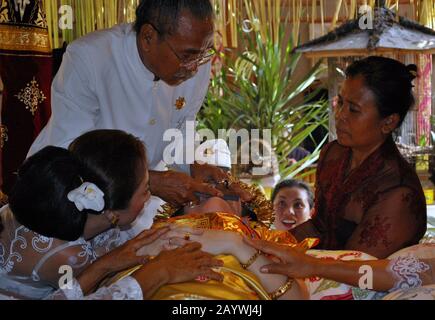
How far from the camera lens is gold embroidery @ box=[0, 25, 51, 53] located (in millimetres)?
3586

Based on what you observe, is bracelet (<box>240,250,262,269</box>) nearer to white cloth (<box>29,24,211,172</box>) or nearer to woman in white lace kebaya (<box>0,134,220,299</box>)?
woman in white lace kebaya (<box>0,134,220,299</box>)

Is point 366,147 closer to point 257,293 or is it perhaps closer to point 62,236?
point 257,293

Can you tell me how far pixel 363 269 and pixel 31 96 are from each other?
217 centimetres

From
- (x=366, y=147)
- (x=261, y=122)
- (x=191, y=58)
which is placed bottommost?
(x=261, y=122)

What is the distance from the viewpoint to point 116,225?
220 centimetres

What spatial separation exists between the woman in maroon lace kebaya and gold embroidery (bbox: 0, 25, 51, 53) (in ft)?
5.43

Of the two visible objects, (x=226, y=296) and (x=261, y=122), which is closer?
(x=226, y=296)

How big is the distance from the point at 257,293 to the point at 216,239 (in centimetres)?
24

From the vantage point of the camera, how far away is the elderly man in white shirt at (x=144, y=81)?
2.52 m

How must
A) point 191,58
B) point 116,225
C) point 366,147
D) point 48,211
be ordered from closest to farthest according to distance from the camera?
point 48,211 < point 116,225 < point 191,58 < point 366,147

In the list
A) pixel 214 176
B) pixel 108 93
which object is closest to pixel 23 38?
pixel 108 93

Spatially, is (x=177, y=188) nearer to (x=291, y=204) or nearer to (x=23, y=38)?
(x=23, y=38)

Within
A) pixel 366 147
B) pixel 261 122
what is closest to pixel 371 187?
pixel 366 147

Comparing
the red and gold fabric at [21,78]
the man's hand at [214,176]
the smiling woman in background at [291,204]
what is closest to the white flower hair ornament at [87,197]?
the man's hand at [214,176]
